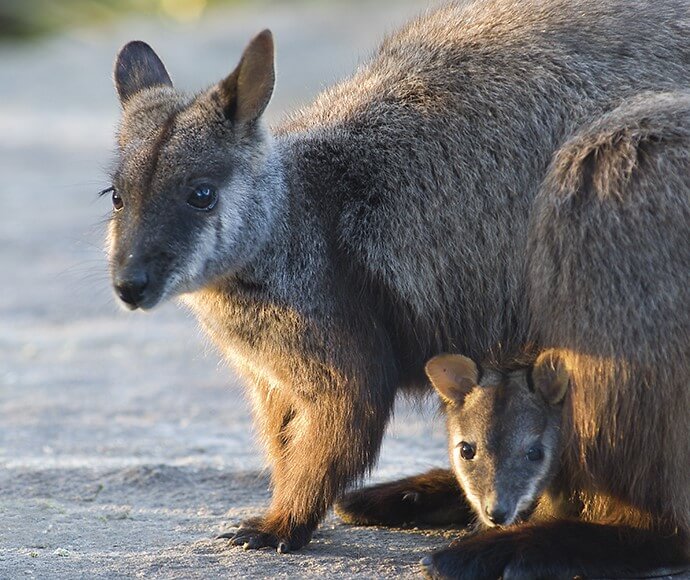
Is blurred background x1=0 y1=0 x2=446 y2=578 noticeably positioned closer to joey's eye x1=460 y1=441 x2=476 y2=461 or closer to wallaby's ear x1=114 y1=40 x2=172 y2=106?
wallaby's ear x1=114 y1=40 x2=172 y2=106

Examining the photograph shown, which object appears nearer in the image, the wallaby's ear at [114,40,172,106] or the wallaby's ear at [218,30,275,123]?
the wallaby's ear at [218,30,275,123]

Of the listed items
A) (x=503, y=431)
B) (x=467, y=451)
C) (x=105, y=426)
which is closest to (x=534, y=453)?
(x=503, y=431)

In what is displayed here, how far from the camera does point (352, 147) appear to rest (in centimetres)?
558

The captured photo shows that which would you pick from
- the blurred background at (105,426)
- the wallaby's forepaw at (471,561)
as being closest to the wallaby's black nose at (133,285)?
the blurred background at (105,426)

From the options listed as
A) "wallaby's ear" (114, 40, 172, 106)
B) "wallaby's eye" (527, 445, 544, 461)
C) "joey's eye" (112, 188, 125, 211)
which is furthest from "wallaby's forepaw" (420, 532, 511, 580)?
"wallaby's ear" (114, 40, 172, 106)

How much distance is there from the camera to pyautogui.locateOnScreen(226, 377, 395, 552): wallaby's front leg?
5.25 metres

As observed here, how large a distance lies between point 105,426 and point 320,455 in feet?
8.89

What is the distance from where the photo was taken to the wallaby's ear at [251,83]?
5336 mm

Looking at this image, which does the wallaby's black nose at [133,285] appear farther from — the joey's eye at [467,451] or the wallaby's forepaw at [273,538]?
the joey's eye at [467,451]

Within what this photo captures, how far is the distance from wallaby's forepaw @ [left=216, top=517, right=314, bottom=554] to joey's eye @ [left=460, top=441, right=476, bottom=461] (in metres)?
0.74

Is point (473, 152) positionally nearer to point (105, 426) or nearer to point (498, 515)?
point (498, 515)

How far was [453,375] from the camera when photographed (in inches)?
204

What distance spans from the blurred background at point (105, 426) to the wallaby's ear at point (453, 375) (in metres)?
0.66

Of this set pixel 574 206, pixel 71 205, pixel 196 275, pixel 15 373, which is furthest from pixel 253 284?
pixel 71 205
